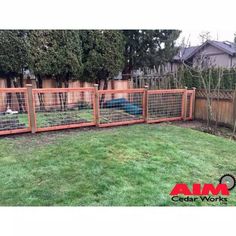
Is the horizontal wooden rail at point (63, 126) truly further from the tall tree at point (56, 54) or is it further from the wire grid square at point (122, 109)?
the tall tree at point (56, 54)

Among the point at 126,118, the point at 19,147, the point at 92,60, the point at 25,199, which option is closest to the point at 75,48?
the point at 92,60

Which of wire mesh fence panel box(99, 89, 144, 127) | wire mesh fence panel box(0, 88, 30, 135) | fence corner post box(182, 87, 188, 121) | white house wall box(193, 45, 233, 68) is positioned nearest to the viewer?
wire mesh fence panel box(0, 88, 30, 135)

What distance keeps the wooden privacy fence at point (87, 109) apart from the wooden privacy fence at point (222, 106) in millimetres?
356

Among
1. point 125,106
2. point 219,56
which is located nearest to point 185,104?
point 125,106

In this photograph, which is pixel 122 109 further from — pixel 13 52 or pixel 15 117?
pixel 13 52

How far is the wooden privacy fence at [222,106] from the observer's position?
5.52m

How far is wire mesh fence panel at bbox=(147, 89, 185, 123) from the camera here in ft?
20.1

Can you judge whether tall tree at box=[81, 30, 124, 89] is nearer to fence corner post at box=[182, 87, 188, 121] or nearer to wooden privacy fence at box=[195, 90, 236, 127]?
fence corner post at box=[182, 87, 188, 121]

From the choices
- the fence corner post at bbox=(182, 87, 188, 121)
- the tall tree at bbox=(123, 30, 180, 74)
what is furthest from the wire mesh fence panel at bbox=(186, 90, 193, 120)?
the tall tree at bbox=(123, 30, 180, 74)

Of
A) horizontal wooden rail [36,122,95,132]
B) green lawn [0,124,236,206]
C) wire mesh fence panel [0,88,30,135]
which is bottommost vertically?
green lawn [0,124,236,206]

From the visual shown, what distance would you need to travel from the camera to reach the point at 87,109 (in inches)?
230

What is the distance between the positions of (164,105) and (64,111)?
253 cm

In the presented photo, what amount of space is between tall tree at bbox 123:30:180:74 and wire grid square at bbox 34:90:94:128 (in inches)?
205
